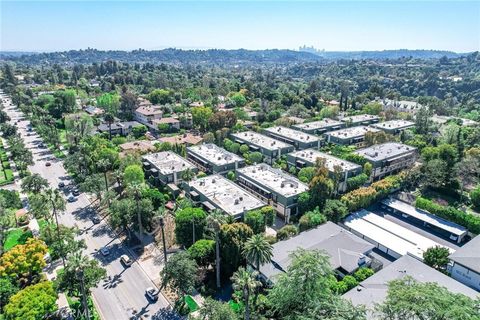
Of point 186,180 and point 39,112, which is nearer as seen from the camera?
point 186,180

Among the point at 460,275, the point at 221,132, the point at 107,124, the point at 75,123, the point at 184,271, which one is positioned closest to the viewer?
the point at 184,271

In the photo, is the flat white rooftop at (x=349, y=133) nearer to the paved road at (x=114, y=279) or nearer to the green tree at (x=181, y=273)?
the paved road at (x=114, y=279)

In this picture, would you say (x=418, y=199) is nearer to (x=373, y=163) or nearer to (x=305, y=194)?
(x=373, y=163)

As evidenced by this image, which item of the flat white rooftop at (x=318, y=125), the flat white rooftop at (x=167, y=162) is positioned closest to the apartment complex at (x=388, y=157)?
the flat white rooftop at (x=318, y=125)

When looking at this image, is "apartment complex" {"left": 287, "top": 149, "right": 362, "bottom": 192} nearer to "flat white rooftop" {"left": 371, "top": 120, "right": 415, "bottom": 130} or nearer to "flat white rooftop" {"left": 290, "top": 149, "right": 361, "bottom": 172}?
"flat white rooftop" {"left": 290, "top": 149, "right": 361, "bottom": 172}

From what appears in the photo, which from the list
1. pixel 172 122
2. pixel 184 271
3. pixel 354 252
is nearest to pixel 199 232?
pixel 184 271

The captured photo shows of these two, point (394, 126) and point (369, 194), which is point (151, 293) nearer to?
point (369, 194)

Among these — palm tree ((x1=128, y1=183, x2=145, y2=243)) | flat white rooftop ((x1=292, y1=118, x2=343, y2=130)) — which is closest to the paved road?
palm tree ((x1=128, y1=183, x2=145, y2=243))
